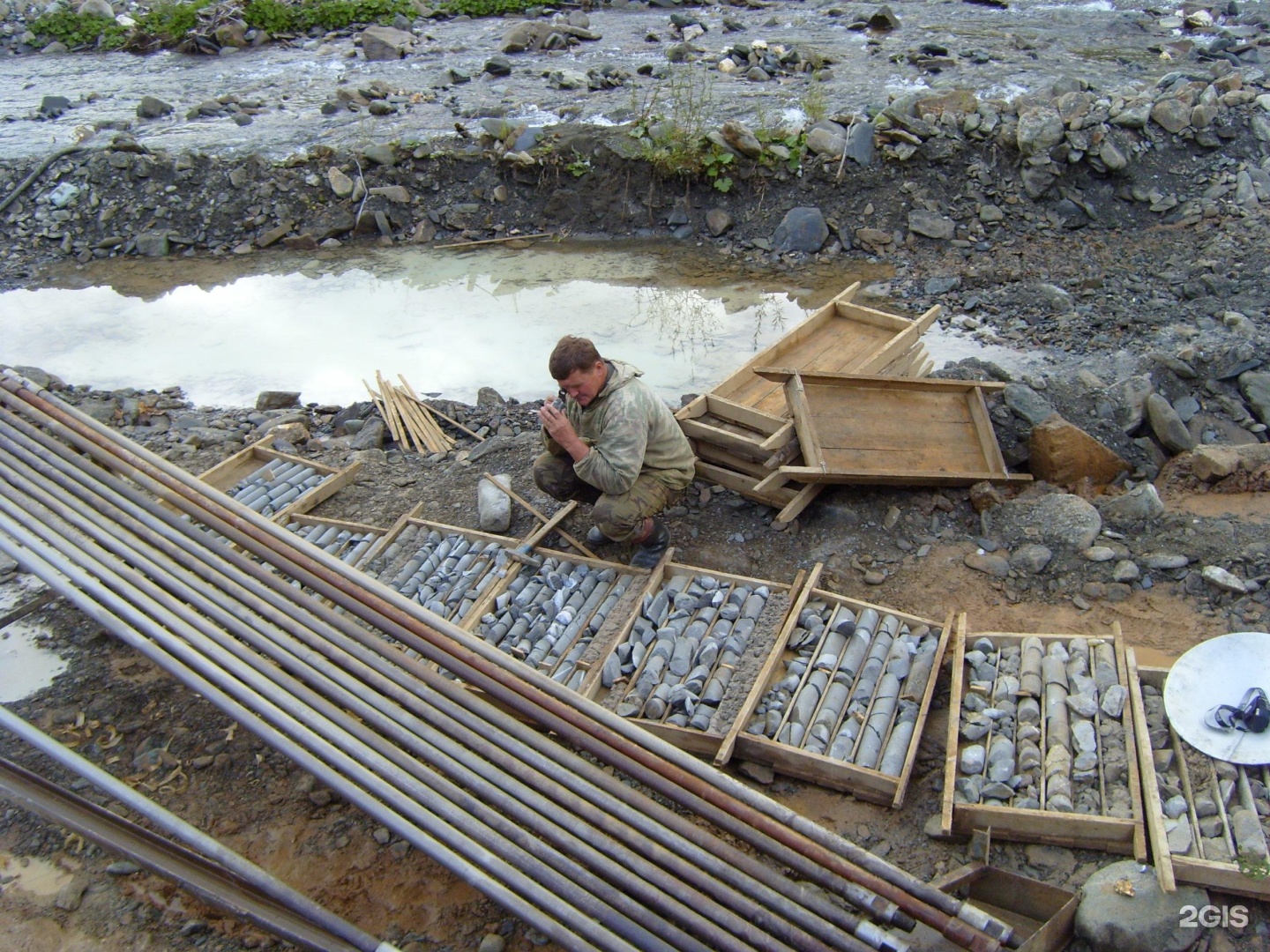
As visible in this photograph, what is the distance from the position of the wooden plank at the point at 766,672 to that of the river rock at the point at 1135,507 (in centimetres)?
193

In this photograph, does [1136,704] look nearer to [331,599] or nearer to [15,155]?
[331,599]

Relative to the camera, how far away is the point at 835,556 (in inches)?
234

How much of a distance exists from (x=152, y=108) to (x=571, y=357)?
12.9 metres

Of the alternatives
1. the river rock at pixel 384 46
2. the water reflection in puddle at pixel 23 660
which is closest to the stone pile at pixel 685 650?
the water reflection in puddle at pixel 23 660

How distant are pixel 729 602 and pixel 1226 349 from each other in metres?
5.00

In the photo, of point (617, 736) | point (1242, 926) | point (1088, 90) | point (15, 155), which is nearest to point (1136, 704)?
point (1242, 926)

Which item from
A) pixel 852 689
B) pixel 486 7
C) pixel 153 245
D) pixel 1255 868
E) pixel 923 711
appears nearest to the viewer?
pixel 1255 868

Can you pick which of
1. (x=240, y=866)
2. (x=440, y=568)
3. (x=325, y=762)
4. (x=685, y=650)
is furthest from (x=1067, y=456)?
(x=240, y=866)

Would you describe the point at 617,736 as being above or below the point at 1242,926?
above

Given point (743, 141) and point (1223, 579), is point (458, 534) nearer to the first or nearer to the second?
point (1223, 579)

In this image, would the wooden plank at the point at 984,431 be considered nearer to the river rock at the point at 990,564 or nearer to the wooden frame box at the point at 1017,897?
the river rock at the point at 990,564

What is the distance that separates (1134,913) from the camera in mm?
3607

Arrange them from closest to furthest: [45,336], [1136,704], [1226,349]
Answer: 1. [1136,704]
2. [1226,349]
3. [45,336]

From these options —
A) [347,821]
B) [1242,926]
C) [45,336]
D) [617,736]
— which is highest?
[617,736]
